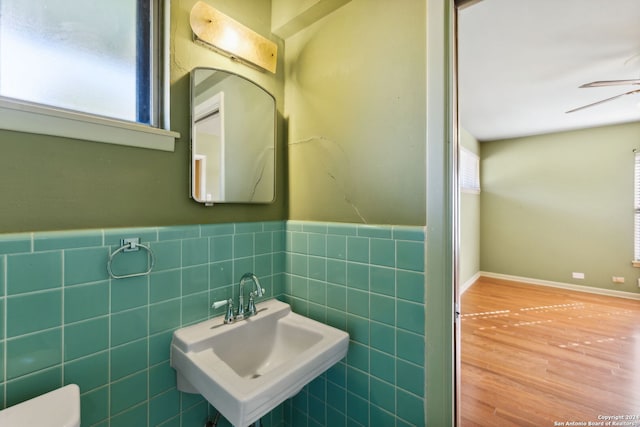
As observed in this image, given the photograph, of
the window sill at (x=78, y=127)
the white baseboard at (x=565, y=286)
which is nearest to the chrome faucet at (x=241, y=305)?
the window sill at (x=78, y=127)

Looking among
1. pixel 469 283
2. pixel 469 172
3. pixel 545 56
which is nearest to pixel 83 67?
pixel 545 56

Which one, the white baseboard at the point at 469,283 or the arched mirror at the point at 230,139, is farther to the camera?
the white baseboard at the point at 469,283

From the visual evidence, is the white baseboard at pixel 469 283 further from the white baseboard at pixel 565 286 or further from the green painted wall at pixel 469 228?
the white baseboard at pixel 565 286

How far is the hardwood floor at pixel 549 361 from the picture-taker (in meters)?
1.73

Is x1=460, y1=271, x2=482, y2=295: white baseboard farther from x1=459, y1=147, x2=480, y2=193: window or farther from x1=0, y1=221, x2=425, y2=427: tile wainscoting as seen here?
x1=0, y1=221, x2=425, y2=427: tile wainscoting

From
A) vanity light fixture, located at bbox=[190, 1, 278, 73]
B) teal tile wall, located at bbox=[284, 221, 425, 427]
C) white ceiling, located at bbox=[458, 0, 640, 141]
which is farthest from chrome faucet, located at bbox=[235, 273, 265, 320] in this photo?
white ceiling, located at bbox=[458, 0, 640, 141]

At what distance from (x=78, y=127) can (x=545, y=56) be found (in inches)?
120

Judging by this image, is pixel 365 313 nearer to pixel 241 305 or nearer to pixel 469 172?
pixel 241 305

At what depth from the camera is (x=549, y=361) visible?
7.41ft

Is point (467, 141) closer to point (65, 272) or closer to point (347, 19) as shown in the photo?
point (347, 19)

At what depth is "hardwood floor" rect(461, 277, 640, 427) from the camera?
1729 mm

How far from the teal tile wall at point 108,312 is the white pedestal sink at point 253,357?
0.10m

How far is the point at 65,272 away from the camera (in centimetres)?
85

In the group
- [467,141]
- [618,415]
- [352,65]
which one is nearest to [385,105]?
[352,65]
